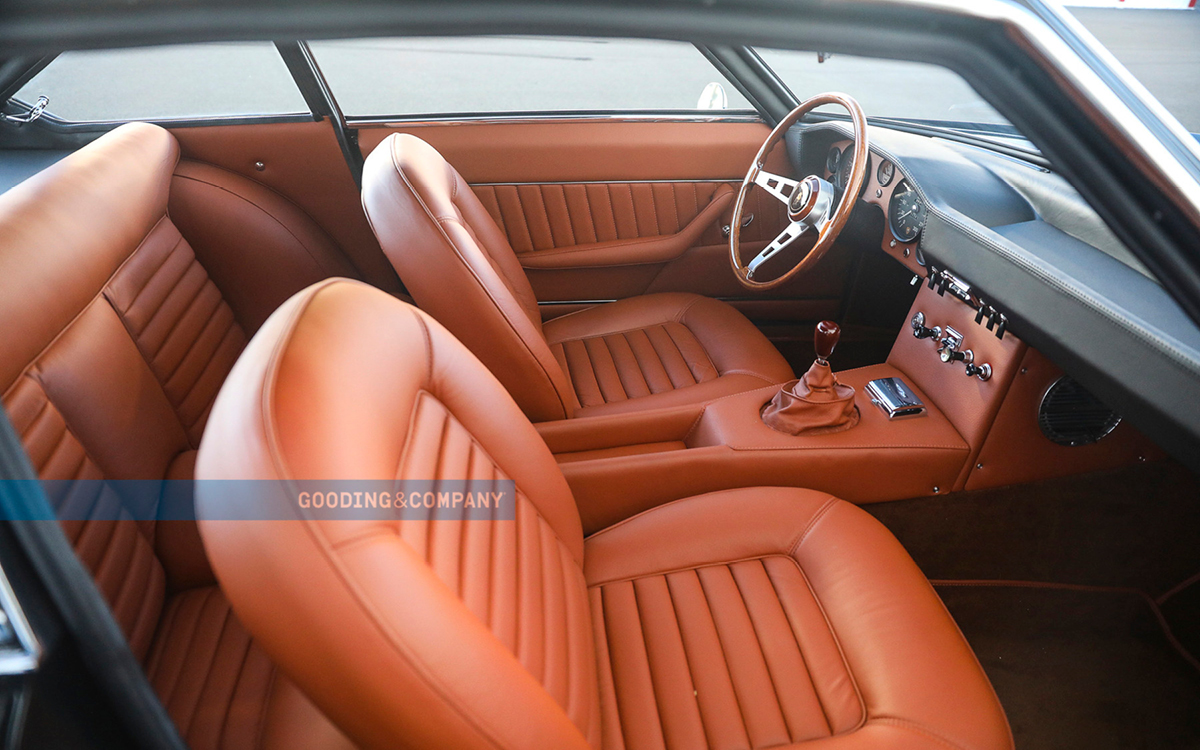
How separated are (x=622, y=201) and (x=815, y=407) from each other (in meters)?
1.09

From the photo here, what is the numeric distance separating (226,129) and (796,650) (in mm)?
1925

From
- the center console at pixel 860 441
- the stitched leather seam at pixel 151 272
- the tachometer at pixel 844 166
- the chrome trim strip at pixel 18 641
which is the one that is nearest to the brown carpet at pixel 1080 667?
the center console at pixel 860 441

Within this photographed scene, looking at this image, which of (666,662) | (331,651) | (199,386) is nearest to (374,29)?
(331,651)

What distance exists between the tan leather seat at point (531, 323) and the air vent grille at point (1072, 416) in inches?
22.3

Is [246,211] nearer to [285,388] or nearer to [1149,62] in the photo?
[285,388]

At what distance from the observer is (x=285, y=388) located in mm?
571

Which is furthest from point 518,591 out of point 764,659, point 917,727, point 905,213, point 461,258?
point 905,213

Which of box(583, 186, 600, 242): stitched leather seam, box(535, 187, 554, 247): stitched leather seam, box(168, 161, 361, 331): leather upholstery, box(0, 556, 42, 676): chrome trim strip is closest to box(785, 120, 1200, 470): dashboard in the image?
box(583, 186, 600, 242): stitched leather seam

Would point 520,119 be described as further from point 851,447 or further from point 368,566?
point 368,566

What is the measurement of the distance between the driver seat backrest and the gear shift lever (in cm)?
46

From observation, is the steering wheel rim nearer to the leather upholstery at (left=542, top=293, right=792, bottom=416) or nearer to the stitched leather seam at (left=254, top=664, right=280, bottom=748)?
the leather upholstery at (left=542, top=293, right=792, bottom=416)

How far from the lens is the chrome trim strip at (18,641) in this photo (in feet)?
1.57

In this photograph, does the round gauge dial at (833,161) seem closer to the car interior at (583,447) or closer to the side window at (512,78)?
the car interior at (583,447)

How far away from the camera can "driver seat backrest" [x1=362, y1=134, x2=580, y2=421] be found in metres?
1.21
